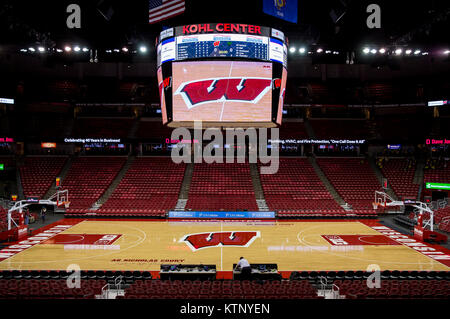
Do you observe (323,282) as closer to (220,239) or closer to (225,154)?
(220,239)

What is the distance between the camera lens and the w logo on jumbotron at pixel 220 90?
14.0 m

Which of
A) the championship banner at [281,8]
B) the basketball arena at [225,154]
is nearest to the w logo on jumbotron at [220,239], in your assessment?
the basketball arena at [225,154]

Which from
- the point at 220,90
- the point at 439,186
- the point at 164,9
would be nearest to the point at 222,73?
the point at 220,90

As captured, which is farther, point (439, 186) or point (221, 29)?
point (439, 186)

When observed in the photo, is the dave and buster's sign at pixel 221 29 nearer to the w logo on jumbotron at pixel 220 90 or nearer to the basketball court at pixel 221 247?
Result: the w logo on jumbotron at pixel 220 90

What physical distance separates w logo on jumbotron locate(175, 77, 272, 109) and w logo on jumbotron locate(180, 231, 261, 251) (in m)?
7.18

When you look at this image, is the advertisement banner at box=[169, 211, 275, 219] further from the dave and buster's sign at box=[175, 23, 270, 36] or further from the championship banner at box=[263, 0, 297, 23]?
the championship banner at box=[263, 0, 297, 23]

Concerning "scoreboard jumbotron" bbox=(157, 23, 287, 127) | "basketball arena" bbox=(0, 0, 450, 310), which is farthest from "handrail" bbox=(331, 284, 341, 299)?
"scoreboard jumbotron" bbox=(157, 23, 287, 127)

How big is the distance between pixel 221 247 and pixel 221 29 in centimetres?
1032

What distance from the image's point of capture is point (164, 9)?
1295cm

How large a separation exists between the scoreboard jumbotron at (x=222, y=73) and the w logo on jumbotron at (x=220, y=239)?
635 cm

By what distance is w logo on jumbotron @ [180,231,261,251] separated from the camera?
52.9 feet

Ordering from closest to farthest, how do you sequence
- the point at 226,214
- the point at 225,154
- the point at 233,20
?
the point at 233,20
the point at 226,214
the point at 225,154

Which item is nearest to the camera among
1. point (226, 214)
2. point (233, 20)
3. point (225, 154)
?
point (233, 20)
